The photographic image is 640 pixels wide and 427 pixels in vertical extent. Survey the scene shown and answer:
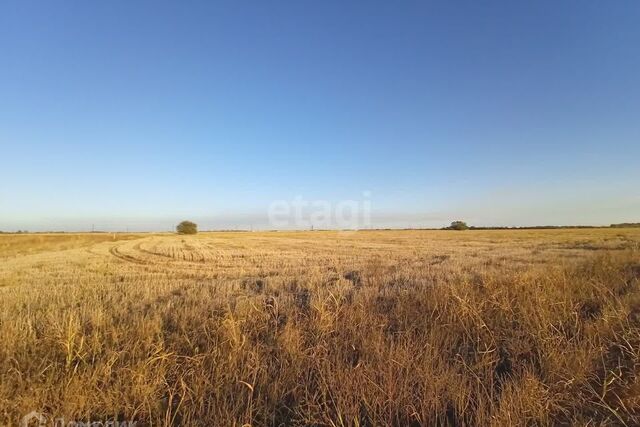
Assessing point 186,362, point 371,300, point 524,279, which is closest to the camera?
point 186,362

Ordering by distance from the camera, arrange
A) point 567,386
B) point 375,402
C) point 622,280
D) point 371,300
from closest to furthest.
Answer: point 375,402 < point 567,386 < point 371,300 < point 622,280

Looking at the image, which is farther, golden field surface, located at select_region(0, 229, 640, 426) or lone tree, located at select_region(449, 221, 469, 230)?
lone tree, located at select_region(449, 221, 469, 230)

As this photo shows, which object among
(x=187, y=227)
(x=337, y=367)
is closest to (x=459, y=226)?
(x=187, y=227)

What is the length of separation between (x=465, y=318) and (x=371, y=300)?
2.00m

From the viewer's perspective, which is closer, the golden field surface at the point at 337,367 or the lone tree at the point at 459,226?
the golden field surface at the point at 337,367

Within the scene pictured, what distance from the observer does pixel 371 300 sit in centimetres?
700

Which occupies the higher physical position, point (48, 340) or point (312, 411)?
point (48, 340)

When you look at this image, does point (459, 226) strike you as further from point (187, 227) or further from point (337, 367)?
point (337, 367)

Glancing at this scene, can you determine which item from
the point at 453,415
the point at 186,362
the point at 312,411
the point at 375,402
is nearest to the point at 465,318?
the point at 453,415

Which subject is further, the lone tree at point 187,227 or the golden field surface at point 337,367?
the lone tree at point 187,227

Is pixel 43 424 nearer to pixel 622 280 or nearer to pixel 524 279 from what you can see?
pixel 524 279

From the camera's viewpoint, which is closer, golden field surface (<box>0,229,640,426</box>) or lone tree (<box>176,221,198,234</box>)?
golden field surface (<box>0,229,640,426</box>)

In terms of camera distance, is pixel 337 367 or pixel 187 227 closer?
pixel 337 367

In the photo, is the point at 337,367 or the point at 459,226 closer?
the point at 337,367
